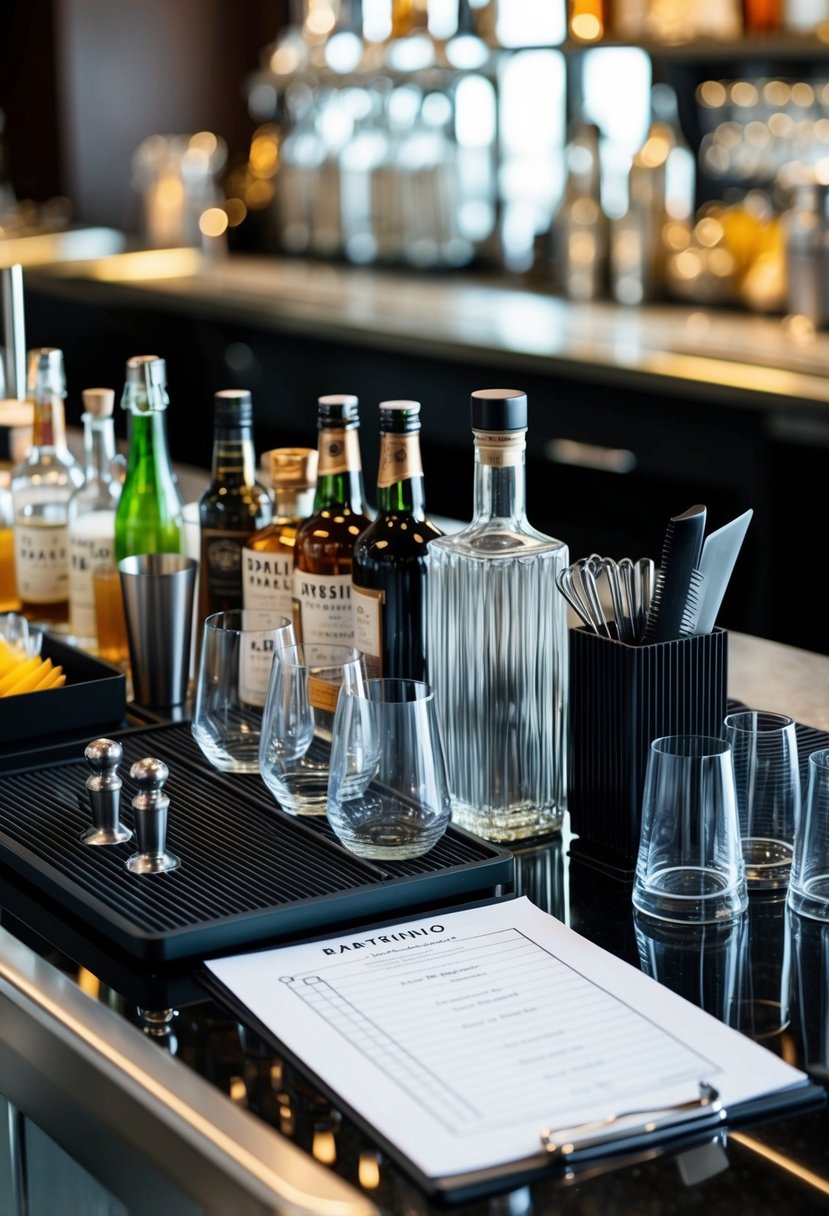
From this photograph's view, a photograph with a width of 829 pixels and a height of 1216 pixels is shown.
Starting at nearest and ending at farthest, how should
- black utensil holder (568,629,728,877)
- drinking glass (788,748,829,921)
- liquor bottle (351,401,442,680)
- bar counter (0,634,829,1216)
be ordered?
bar counter (0,634,829,1216) → drinking glass (788,748,829,921) → black utensil holder (568,629,728,877) → liquor bottle (351,401,442,680)

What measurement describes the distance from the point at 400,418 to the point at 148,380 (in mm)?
356

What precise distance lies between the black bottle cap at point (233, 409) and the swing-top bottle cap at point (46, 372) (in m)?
0.22

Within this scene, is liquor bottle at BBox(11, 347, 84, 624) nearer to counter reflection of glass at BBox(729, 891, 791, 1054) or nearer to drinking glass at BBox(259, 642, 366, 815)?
drinking glass at BBox(259, 642, 366, 815)

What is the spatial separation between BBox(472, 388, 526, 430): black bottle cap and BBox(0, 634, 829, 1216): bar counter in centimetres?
28

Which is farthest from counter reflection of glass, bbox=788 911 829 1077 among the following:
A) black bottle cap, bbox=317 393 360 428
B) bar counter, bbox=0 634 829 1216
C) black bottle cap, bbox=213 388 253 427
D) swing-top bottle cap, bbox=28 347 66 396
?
swing-top bottle cap, bbox=28 347 66 396

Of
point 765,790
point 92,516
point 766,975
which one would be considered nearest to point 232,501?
point 92,516

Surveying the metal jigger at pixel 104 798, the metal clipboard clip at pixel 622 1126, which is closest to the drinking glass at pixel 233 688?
the metal jigger at pixel 104 798

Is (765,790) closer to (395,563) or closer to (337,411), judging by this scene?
(395,563)

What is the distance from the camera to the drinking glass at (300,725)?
3.67 ft

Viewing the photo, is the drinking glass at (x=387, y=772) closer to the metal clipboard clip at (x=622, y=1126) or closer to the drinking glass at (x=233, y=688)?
the drinking glass at (x=233, y=688)

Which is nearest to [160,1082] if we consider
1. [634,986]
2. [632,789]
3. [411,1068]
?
[411,1068]

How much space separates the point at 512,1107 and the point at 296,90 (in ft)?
14.3

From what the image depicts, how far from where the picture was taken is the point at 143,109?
5.06 m

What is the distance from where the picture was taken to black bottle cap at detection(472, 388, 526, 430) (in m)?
1.10
